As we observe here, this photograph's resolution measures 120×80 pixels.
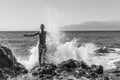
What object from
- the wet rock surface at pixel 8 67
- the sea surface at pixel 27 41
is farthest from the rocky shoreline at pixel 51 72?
the sea surface at pixel 27 41

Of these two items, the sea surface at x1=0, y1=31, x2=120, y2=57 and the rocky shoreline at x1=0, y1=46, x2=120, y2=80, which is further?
the sea surface at x1=0, y1=31, x2=120, y2=57

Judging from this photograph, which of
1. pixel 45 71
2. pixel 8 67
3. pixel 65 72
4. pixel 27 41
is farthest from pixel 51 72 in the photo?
pixel 27 41

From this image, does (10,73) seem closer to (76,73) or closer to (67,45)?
(76,73)

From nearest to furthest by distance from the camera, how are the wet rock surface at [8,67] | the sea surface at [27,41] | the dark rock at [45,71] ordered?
the dark rock at [45,71] → the wet rock surface at [8,67] → the sea surface at [27,41]

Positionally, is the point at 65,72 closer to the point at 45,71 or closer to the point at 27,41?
the point at 45,71

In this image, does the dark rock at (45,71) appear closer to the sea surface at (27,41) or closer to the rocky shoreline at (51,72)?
the rocky shoreline at (51,72)

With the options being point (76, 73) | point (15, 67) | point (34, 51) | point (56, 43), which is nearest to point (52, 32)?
point (56, 43)

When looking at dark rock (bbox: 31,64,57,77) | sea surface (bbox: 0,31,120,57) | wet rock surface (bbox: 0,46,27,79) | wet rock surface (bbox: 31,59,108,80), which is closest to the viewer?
wet rock surface (bbox: 31,59,108,80)

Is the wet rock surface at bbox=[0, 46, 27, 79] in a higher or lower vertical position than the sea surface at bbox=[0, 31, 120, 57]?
higher

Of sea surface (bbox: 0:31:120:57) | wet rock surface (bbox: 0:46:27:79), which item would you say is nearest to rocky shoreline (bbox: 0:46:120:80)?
wet rock surface (bbox: 0:46:27:79)

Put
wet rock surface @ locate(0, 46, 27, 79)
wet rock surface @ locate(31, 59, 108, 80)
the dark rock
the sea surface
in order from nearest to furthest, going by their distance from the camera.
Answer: wet rock surface @ locate(31, 59, 108, 80) → the dark rock → wet rock surface @ locate(0, 46, 27, 79) → the sea surface

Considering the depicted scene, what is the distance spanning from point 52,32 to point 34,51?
7.05 ft

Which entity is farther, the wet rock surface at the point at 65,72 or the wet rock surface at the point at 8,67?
the wet rock surface at the point at 8,67

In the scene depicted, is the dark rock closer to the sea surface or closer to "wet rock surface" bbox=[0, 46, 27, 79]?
"wet rock surface" bbox=[0, 46, 27, 79]
